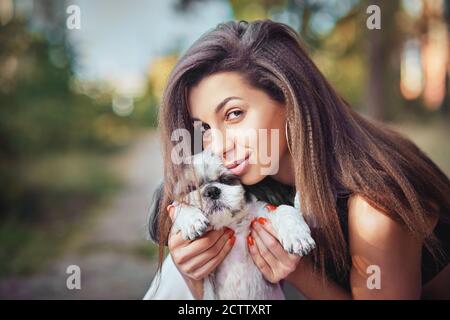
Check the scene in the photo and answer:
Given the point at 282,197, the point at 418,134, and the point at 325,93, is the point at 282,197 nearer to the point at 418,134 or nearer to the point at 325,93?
the point at 325,93

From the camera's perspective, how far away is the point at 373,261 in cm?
140

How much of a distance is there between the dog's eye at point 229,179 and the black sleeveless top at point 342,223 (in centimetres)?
5

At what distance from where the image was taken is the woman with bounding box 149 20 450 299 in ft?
4.49

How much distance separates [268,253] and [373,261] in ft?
0.94

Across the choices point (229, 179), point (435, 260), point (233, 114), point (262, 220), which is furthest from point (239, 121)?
point (435, 260)

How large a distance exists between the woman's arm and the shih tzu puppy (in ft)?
0.13

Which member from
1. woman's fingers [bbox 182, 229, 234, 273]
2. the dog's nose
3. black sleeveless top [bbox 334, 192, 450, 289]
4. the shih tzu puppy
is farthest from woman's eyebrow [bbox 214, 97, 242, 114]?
black sleeveless top [bbox 334, 192, 450, 289]

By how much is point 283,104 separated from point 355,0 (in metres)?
0.73

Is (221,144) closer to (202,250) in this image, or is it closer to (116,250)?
(202,250)

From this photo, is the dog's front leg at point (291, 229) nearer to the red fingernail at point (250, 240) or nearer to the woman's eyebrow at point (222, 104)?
the red fingernail at point (250, 240)

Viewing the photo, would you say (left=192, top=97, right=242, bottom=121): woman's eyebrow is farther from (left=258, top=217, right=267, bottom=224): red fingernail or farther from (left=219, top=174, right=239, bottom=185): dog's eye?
(left=258, top=217, right=267, bottom=224): red fingernail
